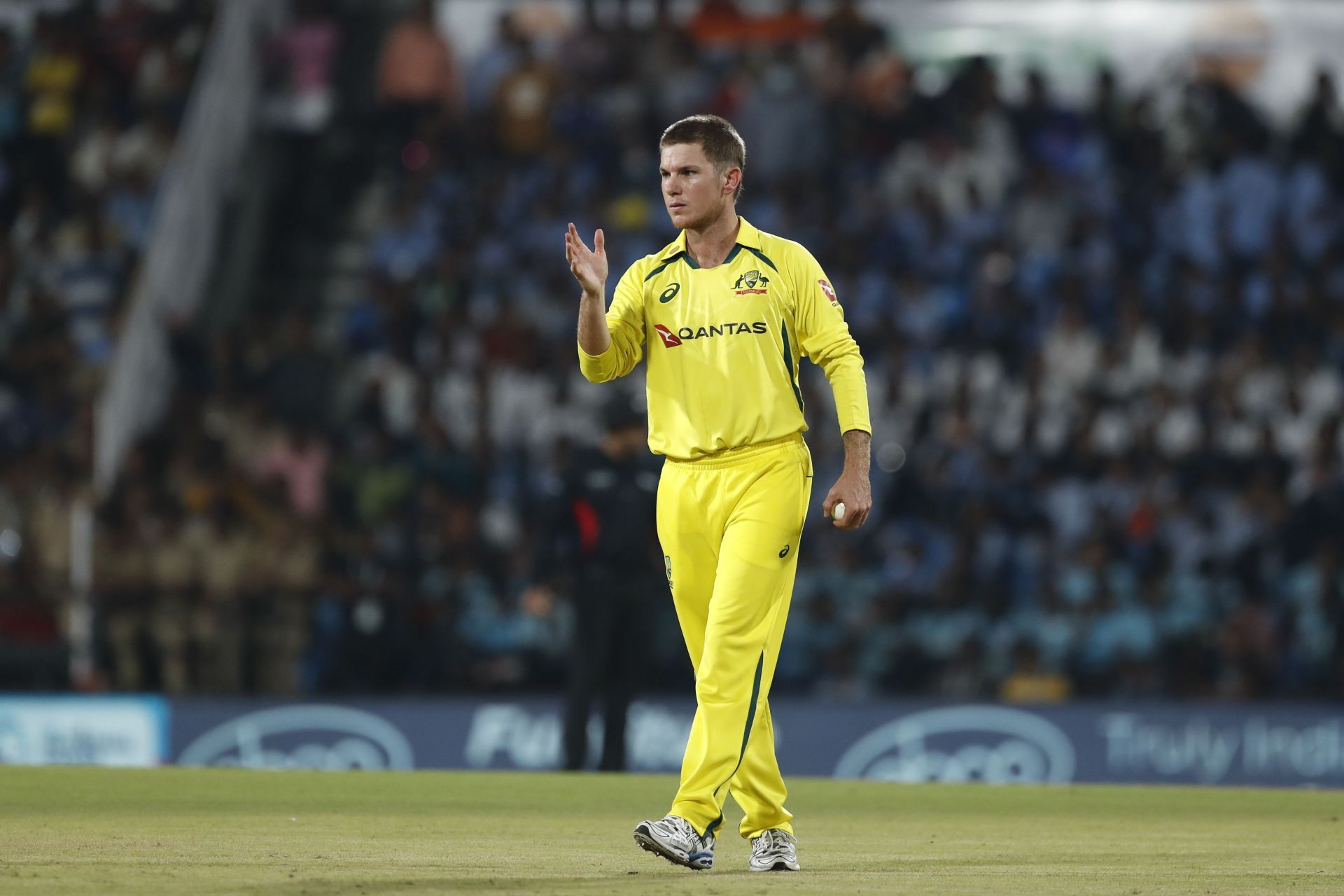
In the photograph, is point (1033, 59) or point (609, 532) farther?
point (1033, 59)

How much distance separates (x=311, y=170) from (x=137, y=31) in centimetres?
230

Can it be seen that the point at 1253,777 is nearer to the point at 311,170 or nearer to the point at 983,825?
the point at 983,825

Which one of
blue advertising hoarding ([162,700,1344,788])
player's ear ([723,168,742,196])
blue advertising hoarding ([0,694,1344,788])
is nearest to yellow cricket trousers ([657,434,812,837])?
player's ear ([723,168,742,196])

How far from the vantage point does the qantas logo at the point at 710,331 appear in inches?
286

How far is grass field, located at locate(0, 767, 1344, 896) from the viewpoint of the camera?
21.0ft

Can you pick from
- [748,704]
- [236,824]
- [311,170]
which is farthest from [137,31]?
[748,704]

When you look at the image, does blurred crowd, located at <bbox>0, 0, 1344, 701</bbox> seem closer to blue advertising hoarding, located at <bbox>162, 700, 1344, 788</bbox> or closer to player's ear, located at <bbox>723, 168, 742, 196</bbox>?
blue advertising hoarding, located at <bbox>162, 700, 1344, 788</bbox>

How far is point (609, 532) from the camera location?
1250 cm

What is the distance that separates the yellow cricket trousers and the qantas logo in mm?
402

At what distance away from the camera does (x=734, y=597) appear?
704 centimetres

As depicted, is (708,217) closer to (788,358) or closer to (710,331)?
(710,331)

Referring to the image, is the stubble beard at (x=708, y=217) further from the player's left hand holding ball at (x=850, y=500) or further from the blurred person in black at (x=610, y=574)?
the blurred person in black at (x=610, y=574)

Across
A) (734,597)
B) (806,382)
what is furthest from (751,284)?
(806,382)

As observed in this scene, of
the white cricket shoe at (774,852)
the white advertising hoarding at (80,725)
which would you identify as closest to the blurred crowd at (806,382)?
the white advertising hoarding at (80,725)
